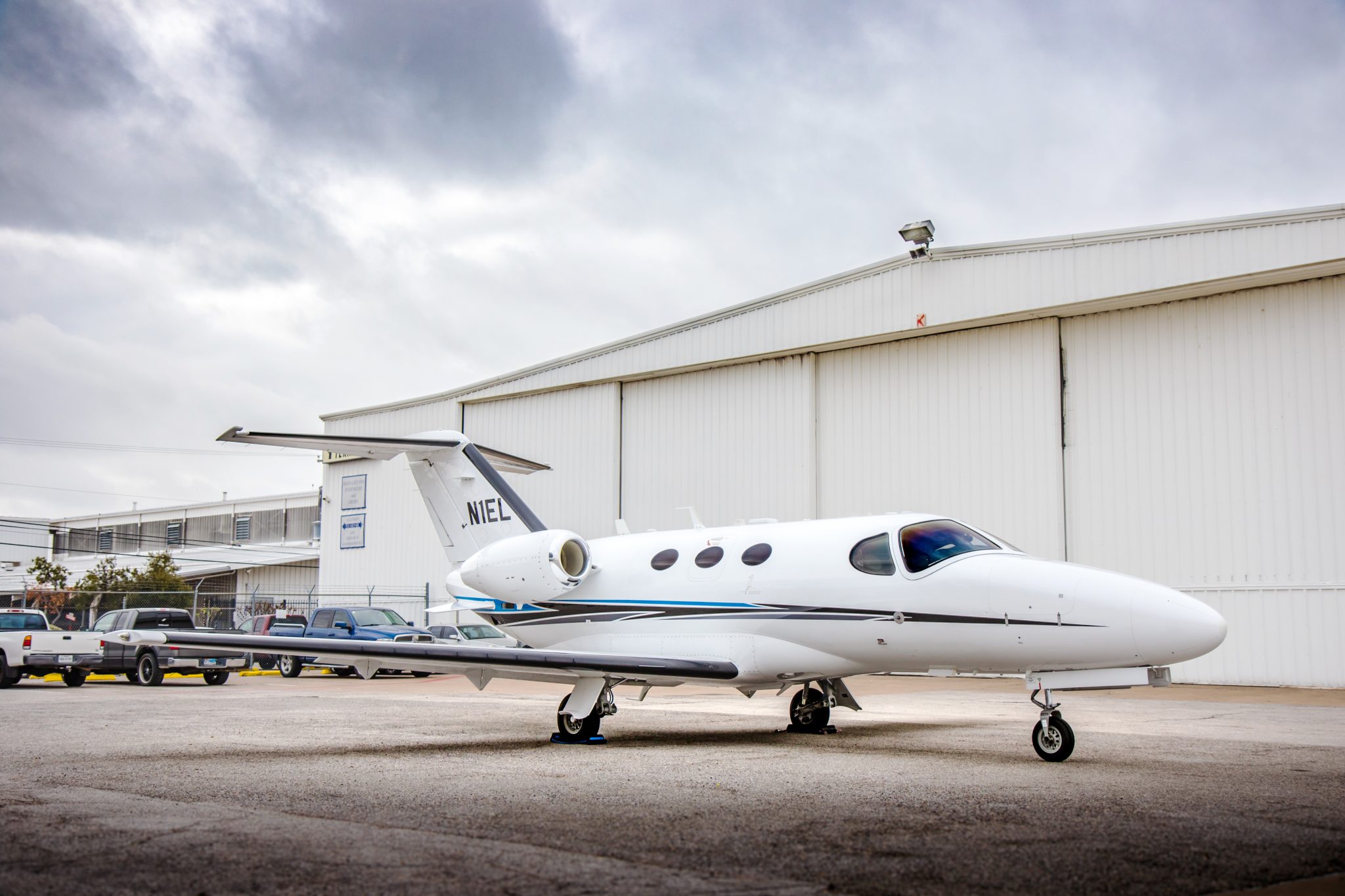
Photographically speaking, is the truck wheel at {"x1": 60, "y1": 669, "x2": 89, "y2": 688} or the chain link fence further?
the chain link fence

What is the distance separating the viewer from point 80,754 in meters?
9.54

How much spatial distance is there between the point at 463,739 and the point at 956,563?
17.9 ft

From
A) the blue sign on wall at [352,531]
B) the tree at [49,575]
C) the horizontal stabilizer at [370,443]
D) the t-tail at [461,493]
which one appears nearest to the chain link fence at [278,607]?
the blue sign on wall at [352,531]

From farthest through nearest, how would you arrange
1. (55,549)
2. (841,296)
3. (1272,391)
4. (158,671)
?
1. (55,549)
2. (841,296)
3. (158,671)
4. (1272,391)

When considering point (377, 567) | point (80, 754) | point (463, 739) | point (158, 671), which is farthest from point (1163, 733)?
point (377, 567)

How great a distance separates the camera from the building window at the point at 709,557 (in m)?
11.7

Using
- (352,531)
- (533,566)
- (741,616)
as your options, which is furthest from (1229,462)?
(352,531)

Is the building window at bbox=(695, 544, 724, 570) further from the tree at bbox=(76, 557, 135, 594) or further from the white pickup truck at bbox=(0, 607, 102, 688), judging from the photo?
the tree at bbox=(76, 557, 135, 594)

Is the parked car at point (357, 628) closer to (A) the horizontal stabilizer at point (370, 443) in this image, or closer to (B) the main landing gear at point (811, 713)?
(A) the horizontal stabilizer at point (370, 443)

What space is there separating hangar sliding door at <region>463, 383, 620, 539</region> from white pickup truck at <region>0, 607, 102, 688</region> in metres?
11.2

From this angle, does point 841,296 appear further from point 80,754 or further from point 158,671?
point 80,754

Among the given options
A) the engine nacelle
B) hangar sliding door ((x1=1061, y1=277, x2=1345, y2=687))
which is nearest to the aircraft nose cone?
the engine nacelle

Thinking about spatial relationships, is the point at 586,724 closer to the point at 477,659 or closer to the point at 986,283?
the point at 477,659

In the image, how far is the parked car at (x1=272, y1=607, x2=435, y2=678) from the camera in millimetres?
25203
